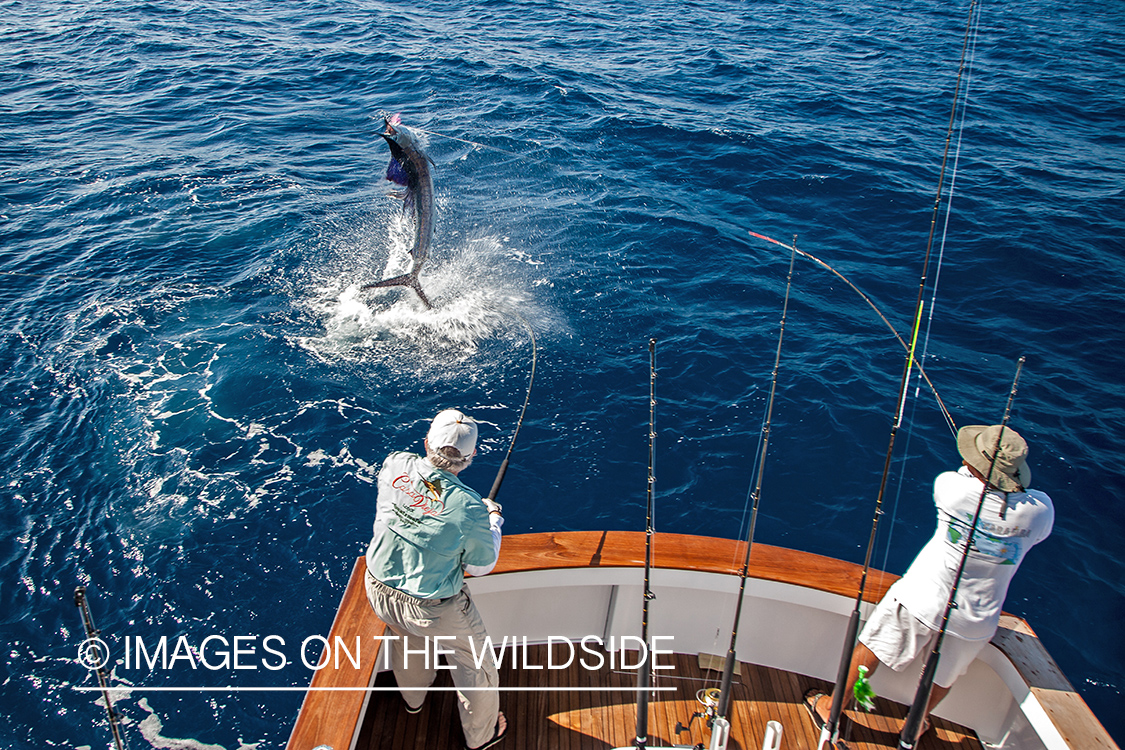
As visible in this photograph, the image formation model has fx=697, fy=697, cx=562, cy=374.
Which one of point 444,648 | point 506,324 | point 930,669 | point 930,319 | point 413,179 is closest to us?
point 930,669

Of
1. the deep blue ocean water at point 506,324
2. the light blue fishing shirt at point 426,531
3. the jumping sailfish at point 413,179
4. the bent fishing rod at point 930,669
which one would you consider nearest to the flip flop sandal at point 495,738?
the light blue fishing shirt at point 426,531

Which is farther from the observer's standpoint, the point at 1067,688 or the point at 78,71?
the point at 78,71

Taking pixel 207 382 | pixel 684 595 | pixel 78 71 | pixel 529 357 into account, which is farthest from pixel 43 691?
pixel 78 71

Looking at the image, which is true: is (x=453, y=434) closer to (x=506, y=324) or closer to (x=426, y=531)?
(x=426, y=531)

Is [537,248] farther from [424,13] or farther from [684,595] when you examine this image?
[424,13]

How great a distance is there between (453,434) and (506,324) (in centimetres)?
555

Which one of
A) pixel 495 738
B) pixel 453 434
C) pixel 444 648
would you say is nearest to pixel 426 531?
pixel 453 434

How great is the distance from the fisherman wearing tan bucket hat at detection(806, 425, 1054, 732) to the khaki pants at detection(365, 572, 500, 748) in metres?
1.93

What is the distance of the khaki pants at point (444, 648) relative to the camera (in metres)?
2.92

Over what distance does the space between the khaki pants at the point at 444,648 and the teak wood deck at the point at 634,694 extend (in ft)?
0.56

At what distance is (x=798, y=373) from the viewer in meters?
7.69

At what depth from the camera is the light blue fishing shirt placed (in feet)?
9.08

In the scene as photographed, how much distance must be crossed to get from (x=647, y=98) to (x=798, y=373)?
31.2ft

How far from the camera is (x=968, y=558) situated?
3078 millimetres
